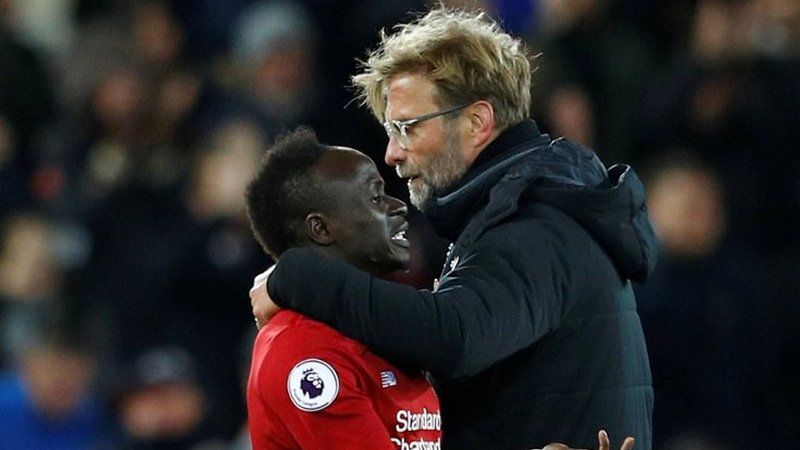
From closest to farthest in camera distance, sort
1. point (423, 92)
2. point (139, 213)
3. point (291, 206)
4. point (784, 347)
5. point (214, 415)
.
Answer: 1. point (291, 206)
2. point (423, 92)
3. point (784, 347)
4. point (214, 415)
5. point (139, 213)

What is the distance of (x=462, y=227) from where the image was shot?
3.28 metres

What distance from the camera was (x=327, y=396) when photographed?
2.98 meters

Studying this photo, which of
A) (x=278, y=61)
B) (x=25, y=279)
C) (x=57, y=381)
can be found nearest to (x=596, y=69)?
(x=278, y=61)

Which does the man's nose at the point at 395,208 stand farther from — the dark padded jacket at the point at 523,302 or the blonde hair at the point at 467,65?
the blonde hair at the point at 467,65

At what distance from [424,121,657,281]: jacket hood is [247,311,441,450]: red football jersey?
30 centimetres

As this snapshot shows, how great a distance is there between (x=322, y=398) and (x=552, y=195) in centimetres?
57

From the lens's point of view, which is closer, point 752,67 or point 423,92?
point 423,92

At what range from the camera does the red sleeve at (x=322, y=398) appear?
9.81 ft

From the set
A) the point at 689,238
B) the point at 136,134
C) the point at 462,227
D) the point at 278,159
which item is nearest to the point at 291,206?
the point at 278,159

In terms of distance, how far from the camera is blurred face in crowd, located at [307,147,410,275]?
316cm

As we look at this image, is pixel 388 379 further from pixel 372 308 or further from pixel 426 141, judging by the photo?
pixel 426 141

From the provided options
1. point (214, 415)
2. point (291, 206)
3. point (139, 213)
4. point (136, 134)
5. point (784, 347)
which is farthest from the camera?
point (136, 134)

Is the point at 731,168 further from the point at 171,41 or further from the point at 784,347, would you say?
the point at 171,41

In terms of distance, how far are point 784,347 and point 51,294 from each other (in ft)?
10.7
